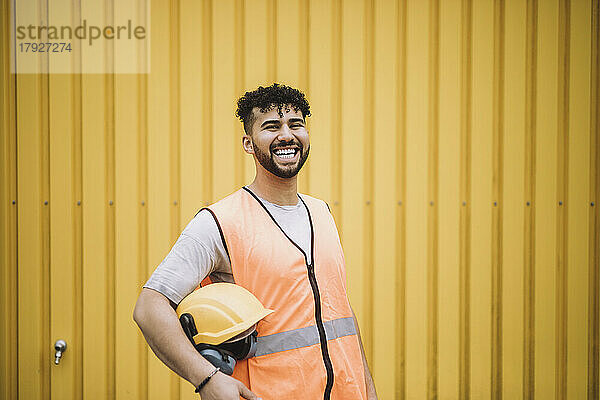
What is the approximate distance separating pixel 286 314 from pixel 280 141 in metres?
0.72

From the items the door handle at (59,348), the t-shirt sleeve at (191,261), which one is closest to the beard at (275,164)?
the t-shirt sleeve at (191,261)

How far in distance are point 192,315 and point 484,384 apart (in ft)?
9.73

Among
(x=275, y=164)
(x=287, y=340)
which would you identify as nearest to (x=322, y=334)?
(x=287, y=340)

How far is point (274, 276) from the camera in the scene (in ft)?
6.84

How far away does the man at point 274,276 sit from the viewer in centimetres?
185

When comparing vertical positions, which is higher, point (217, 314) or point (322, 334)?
point (217, 314)

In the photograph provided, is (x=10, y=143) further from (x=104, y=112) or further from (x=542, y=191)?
(x=542, y=191)

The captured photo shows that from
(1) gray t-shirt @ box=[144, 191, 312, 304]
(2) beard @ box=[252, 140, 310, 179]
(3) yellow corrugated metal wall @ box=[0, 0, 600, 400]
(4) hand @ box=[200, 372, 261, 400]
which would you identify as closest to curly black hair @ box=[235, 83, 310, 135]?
(2) beard @ box=[252, 140, 310, 179]

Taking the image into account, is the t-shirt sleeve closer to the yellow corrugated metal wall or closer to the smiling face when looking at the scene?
the smiling face

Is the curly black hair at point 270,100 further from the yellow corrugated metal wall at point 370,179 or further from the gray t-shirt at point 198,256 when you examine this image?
the yellow corrugated metal wall at point 370,179

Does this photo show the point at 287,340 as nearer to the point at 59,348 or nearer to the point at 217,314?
the point at 217,314

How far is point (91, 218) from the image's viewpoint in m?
3.94

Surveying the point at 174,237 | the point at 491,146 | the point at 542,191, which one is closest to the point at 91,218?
the point at 174,237

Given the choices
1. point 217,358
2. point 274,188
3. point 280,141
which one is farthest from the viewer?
point 274,188
